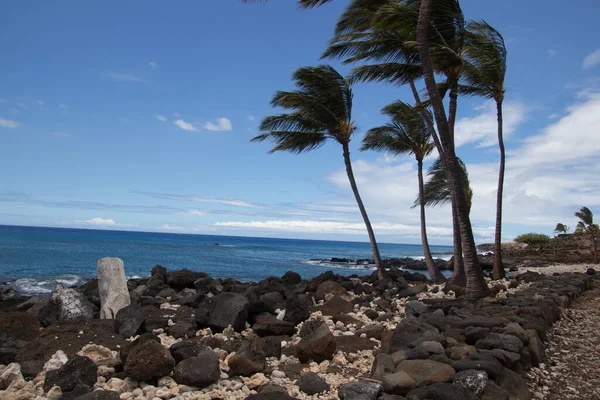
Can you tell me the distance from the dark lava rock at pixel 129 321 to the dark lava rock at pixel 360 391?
4.45m

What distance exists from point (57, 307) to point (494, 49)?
48.3 ft

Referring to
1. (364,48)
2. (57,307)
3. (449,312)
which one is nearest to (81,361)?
(57,307)

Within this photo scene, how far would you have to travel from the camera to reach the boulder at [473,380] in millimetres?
4805

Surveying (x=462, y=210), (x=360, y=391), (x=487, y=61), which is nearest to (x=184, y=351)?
(x=360, y=391)

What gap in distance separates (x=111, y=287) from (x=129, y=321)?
1.84 meters

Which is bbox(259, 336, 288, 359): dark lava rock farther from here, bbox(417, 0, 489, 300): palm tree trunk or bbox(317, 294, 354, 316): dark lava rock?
bbox(417, 0, 489, 300): palm tree trunk

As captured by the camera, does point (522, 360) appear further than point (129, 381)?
Yes

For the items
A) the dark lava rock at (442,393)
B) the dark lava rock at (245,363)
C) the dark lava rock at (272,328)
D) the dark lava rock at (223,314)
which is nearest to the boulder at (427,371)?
the dark lava rock at (442,393)

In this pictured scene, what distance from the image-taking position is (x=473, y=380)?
16.0 feet

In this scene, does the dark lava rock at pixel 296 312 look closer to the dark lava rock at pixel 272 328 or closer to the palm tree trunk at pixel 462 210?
the dark lava rock at pixel 272 328

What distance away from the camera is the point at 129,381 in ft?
17.6

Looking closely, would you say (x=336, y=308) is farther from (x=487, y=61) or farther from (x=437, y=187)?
(x=437, y=187)

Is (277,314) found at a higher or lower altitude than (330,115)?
lower

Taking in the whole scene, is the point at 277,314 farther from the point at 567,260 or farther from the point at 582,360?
the point at 567,260
